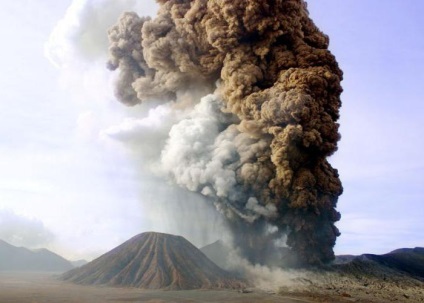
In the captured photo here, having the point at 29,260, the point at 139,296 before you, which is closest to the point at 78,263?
the point at 29,260

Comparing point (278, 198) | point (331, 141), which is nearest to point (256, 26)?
point (331, 141)

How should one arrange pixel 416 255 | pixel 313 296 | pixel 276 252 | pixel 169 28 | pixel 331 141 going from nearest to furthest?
pixel 313 296, pixel 331 141, pixel 276 252, pixel 169 28, pixel 416 255

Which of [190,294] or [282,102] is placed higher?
[282,102]

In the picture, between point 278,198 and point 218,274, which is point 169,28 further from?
point 218,274

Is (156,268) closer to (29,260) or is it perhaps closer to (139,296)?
(139,296)

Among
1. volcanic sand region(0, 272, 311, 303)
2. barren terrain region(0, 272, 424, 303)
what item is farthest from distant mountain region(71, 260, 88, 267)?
volcanic sand region(0, 272, 311, 303)

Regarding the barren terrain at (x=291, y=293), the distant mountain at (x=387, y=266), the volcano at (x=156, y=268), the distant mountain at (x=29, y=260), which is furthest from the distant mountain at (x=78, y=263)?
the distant mountain at (x=387, y=266)

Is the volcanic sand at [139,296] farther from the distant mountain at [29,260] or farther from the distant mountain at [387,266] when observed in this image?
the distant mountain at [29,260]
